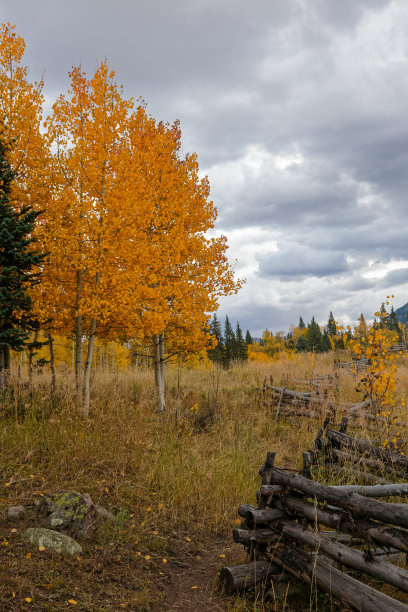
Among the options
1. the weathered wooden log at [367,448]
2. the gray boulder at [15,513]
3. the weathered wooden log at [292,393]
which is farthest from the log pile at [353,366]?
the gray boulder at [15,513]

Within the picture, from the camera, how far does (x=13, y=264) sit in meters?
9.91

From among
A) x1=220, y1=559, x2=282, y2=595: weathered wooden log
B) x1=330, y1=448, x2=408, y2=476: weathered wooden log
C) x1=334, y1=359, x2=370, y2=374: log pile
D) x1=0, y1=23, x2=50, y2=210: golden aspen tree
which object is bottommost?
x1=220, y1=559, x2=282, y2=595: weathered wooden log

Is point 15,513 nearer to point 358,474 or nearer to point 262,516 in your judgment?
point 262,516

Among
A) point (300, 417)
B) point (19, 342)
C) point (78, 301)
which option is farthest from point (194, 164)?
point (300, 417)

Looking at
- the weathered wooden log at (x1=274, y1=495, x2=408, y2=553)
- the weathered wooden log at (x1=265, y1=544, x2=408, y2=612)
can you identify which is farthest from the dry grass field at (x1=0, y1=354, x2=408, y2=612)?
the weathered wooden log at (x1=274, y1=495, x2=408, y2=553)

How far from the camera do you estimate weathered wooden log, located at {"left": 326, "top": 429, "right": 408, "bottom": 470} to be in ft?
22.9

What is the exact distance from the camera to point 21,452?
6887mm

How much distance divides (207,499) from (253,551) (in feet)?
5.85

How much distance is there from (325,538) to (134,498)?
3.31 m

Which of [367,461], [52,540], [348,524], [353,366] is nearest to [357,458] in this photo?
[367,461]

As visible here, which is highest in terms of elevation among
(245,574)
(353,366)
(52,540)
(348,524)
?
(353,366)

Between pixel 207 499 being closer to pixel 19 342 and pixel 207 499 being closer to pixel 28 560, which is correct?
pixel 28 560

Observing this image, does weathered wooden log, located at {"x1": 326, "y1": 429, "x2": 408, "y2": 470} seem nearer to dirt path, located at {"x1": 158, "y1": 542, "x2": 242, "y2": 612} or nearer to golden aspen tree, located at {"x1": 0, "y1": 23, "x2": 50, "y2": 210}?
dirt path, located at {"x1": 158, "y1": 542, "x2": 242, "y2": 612}

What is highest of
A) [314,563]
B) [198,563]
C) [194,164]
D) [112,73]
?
[112,73]
